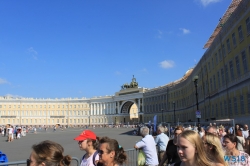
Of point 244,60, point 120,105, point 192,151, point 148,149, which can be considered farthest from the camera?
point 120,105

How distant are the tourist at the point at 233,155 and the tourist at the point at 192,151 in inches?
63.9

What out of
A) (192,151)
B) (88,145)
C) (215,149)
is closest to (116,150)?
(88,145)

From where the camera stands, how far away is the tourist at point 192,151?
301cm

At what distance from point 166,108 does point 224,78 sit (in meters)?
49.7

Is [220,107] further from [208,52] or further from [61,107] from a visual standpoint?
[61,107]

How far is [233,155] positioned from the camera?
455 centimetres

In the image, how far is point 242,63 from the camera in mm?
23219

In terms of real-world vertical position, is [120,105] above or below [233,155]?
above

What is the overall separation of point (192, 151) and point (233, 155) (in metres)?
1.94

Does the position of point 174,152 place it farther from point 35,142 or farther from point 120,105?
point 120,105

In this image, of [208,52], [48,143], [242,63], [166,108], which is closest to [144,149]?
[48,143]

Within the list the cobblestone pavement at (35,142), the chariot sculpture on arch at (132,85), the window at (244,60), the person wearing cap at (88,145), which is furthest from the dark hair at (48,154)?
the chariot sculpture on arch at (132,85)

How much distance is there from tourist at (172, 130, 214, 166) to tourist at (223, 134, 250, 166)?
162cm

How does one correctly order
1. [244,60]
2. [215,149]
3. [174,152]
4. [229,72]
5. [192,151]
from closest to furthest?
[192,151]
[215,149]
[174,152]
[244,60]
[229,72]
